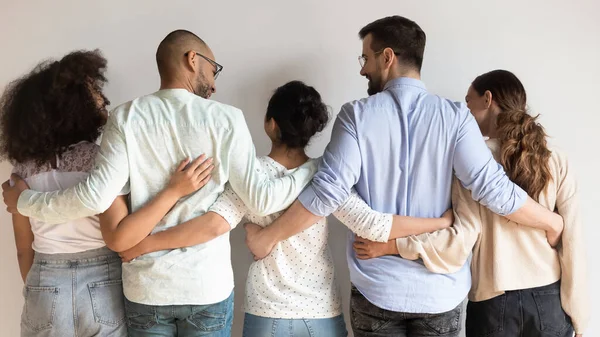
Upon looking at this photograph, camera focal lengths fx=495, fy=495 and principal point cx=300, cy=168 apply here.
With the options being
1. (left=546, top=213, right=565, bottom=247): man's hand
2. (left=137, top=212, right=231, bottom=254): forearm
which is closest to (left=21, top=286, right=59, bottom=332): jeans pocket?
(left=137, top=212, right=231, bottom=254): forearm

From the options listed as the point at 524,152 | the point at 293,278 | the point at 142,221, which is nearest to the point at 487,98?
the point at 524,152

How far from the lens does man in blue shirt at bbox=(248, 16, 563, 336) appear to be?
1.47 metres

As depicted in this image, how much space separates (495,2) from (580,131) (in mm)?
640

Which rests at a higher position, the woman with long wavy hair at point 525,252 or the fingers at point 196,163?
the fingers at point 196,163

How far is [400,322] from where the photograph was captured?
1526 mm

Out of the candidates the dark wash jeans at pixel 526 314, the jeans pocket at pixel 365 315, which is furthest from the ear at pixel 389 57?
the dark wash jeans at pixel 526 314

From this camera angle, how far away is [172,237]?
1.43 metres

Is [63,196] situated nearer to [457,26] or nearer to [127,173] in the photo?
[127,173]

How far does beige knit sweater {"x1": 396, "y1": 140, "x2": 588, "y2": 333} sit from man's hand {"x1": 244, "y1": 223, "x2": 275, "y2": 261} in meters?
0.56

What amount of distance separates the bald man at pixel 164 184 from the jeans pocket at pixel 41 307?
15cm

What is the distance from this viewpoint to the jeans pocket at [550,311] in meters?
1.59

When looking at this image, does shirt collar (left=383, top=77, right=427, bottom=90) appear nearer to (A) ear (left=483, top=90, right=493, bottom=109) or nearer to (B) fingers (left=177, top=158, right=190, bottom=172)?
(A) ear (left=483, top=90, right=493, bottom=109)

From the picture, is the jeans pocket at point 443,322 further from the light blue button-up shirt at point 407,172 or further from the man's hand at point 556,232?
the man's hand at point 556,232

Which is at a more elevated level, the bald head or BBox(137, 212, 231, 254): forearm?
the bald head
